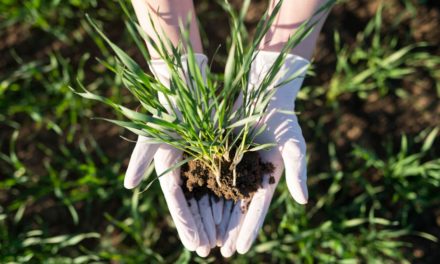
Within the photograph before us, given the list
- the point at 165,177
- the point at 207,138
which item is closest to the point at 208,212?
the point at 165,177

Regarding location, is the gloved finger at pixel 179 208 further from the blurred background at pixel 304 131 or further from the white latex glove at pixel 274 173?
the blurred background at pixel 304 131

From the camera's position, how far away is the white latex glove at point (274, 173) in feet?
3.32

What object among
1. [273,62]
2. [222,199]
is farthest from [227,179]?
[273,62]

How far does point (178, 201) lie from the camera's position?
3.41 feet

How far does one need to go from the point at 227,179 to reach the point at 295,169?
176mm

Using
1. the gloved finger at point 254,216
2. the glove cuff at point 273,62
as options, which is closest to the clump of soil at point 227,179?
the gloved finger at point 254,216

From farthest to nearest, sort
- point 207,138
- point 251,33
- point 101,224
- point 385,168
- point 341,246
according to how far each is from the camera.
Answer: point 251,33 < point 101,224 < point 385,168 < point 341,246 < point 207,138

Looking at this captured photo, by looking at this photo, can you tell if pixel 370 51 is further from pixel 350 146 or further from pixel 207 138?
pixel 207 138

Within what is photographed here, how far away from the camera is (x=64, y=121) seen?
1.47 meters

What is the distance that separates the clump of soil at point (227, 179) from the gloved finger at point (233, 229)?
0.05 meters

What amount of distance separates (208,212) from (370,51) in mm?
875

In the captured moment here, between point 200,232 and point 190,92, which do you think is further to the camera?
point 200,232

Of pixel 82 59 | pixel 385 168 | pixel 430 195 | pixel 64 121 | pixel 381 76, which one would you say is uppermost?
pixel 82 59

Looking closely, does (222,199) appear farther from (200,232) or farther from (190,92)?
(190,92)
